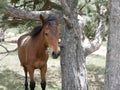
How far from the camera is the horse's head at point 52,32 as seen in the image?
3.84m

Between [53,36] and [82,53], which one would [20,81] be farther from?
[53,36]

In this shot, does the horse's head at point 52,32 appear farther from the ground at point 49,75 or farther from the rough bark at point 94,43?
the ground at point 49,75

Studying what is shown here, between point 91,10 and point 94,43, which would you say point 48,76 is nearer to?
point 91,10

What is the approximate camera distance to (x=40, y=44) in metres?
4.37

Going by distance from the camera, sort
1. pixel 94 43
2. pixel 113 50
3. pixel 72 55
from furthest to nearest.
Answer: pixel 94 43, pixel 72 55, pixel 113 50

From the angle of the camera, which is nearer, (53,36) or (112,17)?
(112,17)

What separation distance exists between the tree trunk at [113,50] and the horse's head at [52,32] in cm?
68

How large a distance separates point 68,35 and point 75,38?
0.12 m

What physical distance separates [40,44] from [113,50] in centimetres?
123

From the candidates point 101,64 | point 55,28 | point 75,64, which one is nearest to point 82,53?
point 75,64

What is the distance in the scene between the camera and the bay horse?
392 centimetres

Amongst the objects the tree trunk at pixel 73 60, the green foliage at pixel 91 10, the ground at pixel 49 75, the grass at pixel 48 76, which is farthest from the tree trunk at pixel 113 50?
the grass at pixel 48 76

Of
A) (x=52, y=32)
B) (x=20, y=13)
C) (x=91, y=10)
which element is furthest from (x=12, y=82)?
(x=52, y=32)

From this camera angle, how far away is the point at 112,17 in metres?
3.48
